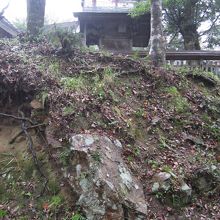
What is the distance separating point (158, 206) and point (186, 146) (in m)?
1.89

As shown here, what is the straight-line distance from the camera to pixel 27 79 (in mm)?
6957

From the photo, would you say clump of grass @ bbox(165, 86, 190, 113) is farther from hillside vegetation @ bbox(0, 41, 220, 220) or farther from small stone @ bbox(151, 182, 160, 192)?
small stone @ bbox(151, 182, 160, 192)

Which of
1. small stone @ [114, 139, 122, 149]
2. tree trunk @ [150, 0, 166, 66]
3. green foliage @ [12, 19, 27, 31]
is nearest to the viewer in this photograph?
small stone @ [114, 139, 122, 149]

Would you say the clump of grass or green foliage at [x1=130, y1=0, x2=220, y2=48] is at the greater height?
green foliage at [x1=130, y1=0, x2=220, y2=48]

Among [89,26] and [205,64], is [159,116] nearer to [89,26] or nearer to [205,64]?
[205,64]

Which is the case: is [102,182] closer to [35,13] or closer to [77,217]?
[77,217]

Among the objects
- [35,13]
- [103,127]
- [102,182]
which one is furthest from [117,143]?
[35,13]

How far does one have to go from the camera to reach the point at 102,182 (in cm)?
515

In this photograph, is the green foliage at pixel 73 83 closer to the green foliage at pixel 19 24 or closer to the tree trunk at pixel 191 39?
the tree trunk at pixel 191 39

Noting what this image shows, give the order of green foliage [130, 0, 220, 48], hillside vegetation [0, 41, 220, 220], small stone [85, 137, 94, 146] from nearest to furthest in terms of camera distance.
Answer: hillside vegetation [0, 41, 220, 220] < small stone [85, 137, 94, 146] < green foliage [130, 0, 220, 48]

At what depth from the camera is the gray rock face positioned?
16.4 feet

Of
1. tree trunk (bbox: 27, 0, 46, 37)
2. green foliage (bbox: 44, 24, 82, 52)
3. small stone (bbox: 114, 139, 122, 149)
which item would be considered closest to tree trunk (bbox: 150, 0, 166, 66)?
green foliage (bbox: 44, 24, 82, 52)

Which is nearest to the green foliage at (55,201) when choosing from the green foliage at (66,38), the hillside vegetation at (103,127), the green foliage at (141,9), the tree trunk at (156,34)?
the hillside vegetation at (103,127)

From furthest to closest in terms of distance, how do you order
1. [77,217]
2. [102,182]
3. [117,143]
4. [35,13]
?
[35,13]
[117,143]
[102,182]
[77,217]
